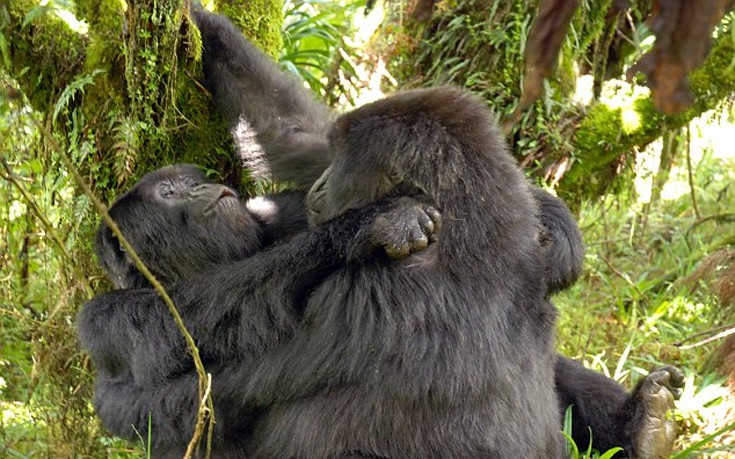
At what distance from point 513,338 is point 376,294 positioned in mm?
551

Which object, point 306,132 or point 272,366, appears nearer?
point 272,366

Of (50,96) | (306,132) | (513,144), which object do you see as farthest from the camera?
(513,144)

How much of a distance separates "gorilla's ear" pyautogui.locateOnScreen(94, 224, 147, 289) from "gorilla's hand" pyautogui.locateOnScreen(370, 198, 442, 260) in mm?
1287

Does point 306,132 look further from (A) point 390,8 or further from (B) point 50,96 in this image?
(A) point 390,8

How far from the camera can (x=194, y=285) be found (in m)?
3.39

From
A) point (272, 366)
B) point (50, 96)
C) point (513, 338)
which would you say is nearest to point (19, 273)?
point (50, 96)

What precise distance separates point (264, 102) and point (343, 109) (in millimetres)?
1339

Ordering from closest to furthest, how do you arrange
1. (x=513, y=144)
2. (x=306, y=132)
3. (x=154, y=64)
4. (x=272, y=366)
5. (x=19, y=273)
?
(x=272, y=366) → (x=154, y=64) → (x=306, y=132) → (x=513, y=144) → (x=19, y=273)

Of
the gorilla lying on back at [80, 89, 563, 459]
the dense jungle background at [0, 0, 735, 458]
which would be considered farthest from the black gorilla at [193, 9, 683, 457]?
the gorilla lying on back at [80, 89, 563, 459]

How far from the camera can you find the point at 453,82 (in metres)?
5.11

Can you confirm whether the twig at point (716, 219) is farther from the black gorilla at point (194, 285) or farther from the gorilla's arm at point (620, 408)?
the black gorilla at point (194, 285)

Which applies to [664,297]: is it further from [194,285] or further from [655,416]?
[194,285]

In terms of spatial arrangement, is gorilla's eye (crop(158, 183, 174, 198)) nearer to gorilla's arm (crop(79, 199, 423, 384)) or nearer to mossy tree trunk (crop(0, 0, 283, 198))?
mossy tree trunk (crop(0, 0, 283, 198))

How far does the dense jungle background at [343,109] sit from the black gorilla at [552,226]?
14 cm
